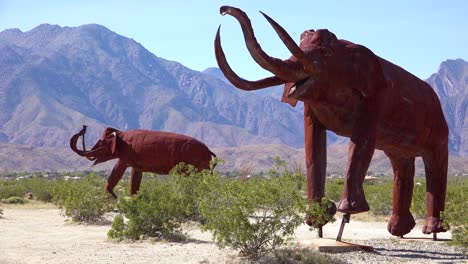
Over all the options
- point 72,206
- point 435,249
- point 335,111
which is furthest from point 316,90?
point 72,206

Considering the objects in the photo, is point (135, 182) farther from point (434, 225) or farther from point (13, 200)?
point (434, 225)

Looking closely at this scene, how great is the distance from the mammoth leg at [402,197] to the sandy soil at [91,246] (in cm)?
254

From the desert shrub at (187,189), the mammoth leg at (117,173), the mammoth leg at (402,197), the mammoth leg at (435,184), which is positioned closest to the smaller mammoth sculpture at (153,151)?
the mammoth leg at (117,173)

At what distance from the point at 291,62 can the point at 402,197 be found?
4.55 meters

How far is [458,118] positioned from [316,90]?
185 metres

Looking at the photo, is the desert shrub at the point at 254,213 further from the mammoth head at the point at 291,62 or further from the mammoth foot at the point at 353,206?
the mammoth head at the point at 291,62

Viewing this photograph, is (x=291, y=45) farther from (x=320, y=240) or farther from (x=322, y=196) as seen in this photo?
(x=320, y=240)

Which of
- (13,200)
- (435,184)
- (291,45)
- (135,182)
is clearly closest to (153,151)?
(135,182)

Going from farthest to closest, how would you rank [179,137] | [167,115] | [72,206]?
[167,115] < [179,137] < [72,206]

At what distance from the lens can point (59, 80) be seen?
18200 centimetres

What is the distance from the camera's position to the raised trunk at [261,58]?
8.63m

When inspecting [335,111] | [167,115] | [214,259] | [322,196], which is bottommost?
[214,259]

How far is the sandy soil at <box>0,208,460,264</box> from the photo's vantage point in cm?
1077

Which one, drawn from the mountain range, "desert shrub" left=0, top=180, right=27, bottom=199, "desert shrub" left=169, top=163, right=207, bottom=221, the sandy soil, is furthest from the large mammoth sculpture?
the mountain range
